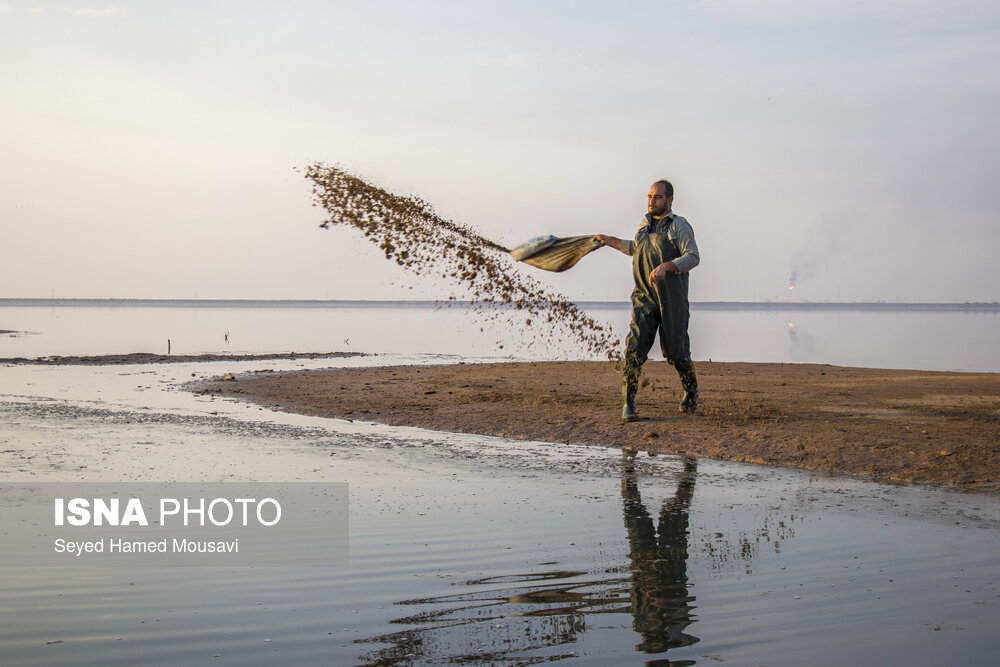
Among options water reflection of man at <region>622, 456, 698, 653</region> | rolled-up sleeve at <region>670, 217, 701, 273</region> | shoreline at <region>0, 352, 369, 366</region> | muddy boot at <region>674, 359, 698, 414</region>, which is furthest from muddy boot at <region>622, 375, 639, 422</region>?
shoreline at <region>0, 352, 369, 366</region>

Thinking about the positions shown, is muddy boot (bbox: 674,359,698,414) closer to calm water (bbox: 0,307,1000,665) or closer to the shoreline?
calm water (bbox: 0,307,1000,665)

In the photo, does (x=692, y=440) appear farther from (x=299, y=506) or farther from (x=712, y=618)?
(x=712, y=618)

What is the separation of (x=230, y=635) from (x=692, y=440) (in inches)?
225

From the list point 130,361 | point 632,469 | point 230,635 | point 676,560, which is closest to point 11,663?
point 230,635

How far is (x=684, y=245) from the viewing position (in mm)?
8859

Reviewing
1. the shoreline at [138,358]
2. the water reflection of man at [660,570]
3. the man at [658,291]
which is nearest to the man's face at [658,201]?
the man at [658,291]

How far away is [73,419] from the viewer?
9.76 m

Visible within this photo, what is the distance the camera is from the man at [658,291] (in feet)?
29.5

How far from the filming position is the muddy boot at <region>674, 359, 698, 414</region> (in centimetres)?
931

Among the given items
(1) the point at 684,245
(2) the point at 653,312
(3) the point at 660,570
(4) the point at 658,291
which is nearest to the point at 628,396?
(2) the point at 653,312

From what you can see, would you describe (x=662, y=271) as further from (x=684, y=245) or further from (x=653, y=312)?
(x=653, y=312)

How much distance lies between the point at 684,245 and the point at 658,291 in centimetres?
55

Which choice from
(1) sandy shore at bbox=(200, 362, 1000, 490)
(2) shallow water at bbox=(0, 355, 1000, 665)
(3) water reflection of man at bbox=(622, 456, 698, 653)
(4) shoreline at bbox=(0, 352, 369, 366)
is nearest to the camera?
(2) shallow water at bbox=(0, 355, 1000, 665)

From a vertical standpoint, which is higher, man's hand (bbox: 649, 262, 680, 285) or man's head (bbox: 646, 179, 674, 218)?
man's head (bbox: 646, 179, 674, 218)
